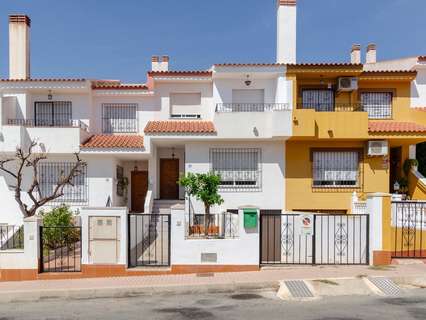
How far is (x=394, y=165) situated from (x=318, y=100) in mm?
5446

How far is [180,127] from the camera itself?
1608cm

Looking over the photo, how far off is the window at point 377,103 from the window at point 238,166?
6025mm

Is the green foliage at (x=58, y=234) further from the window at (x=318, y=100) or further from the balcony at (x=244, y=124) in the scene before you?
the window at (x=318, y=100)

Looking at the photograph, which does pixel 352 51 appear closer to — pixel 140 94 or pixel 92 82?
pixel 140 94

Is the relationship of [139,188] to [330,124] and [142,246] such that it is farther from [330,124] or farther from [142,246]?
[330,124]

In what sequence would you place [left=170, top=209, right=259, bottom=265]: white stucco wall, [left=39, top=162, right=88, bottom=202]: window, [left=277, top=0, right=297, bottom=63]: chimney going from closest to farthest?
[left=170, top=209, right=259, bottom=265]: white stucco wall < [left=39, top=162, right=88, bottom=202]: window < [left=277, top=0, right=297, bottom=63]: chimney

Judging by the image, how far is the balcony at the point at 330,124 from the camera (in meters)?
15.2

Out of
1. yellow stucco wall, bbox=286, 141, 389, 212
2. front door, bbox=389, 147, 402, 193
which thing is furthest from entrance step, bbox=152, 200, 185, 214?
front door, bbox=389, 147, 402, 193

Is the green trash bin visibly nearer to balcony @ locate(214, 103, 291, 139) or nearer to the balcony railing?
balcony @ locate(214, 103, 291, 139)

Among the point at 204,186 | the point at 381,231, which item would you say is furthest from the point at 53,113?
the point at 381,231

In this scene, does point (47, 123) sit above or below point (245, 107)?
below

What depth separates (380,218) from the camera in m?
9.92

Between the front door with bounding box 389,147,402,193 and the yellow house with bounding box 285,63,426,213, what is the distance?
170 mm

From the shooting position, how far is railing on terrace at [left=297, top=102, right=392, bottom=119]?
17016mm
